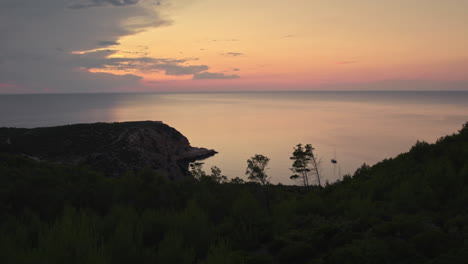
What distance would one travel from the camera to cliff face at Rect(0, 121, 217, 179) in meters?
54.8

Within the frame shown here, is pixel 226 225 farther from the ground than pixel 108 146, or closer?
farther from the ground

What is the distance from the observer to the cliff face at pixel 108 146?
180ft

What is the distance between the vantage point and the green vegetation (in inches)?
194

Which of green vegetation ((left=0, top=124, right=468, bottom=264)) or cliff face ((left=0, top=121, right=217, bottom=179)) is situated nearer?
green vegetation ((left=0, top=124, right=468, bottom=264))

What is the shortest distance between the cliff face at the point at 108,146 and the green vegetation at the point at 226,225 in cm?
4251

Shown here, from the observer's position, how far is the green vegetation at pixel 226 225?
4930 mm

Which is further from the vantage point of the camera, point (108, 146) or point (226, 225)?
point (108, 146)

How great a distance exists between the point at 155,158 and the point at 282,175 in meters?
28.9

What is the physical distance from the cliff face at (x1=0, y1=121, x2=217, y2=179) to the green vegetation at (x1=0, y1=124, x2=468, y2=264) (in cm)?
4251

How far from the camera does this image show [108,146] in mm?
62750

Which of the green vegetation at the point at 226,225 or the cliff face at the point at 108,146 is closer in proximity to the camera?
the green vegetation at the point at 226,225

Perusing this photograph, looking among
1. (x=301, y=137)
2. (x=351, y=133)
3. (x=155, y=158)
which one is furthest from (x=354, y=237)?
(x=351, y=133)

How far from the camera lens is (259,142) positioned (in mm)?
103875

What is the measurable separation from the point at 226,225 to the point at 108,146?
61421 millimetres
